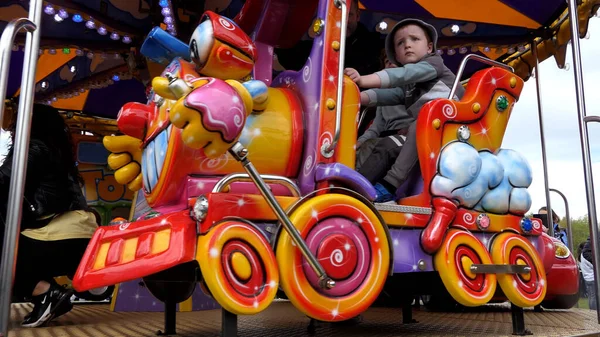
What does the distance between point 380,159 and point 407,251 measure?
432 mm

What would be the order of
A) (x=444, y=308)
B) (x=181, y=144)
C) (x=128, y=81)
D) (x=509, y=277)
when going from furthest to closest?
(x=128, y=81)
(x=444, y=308)
(x=509, y=277)
(x=181, y=144)

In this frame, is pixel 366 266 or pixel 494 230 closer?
pixel 366 266

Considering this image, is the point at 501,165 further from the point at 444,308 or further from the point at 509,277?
the point at 444,308

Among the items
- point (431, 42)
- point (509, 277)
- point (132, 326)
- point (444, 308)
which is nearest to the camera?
point (509, 277)

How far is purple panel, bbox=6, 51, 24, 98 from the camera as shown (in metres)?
4.85

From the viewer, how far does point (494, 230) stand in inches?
77.3

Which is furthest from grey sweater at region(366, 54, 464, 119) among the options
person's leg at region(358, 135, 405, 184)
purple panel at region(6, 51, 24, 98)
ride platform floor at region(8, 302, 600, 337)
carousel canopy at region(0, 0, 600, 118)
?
purple panel at region(6, 51, 24, 98)

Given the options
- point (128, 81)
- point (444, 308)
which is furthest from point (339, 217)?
point (128, 81)

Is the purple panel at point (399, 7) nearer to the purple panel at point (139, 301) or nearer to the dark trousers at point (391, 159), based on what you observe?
the dark trousers at point (391, 159)

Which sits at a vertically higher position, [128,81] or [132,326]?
[128,81]

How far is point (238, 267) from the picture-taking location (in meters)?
1.35

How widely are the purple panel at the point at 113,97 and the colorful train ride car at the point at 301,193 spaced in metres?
4.32

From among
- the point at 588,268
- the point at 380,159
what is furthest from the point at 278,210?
the point at 588,268

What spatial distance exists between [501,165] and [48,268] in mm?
1953
